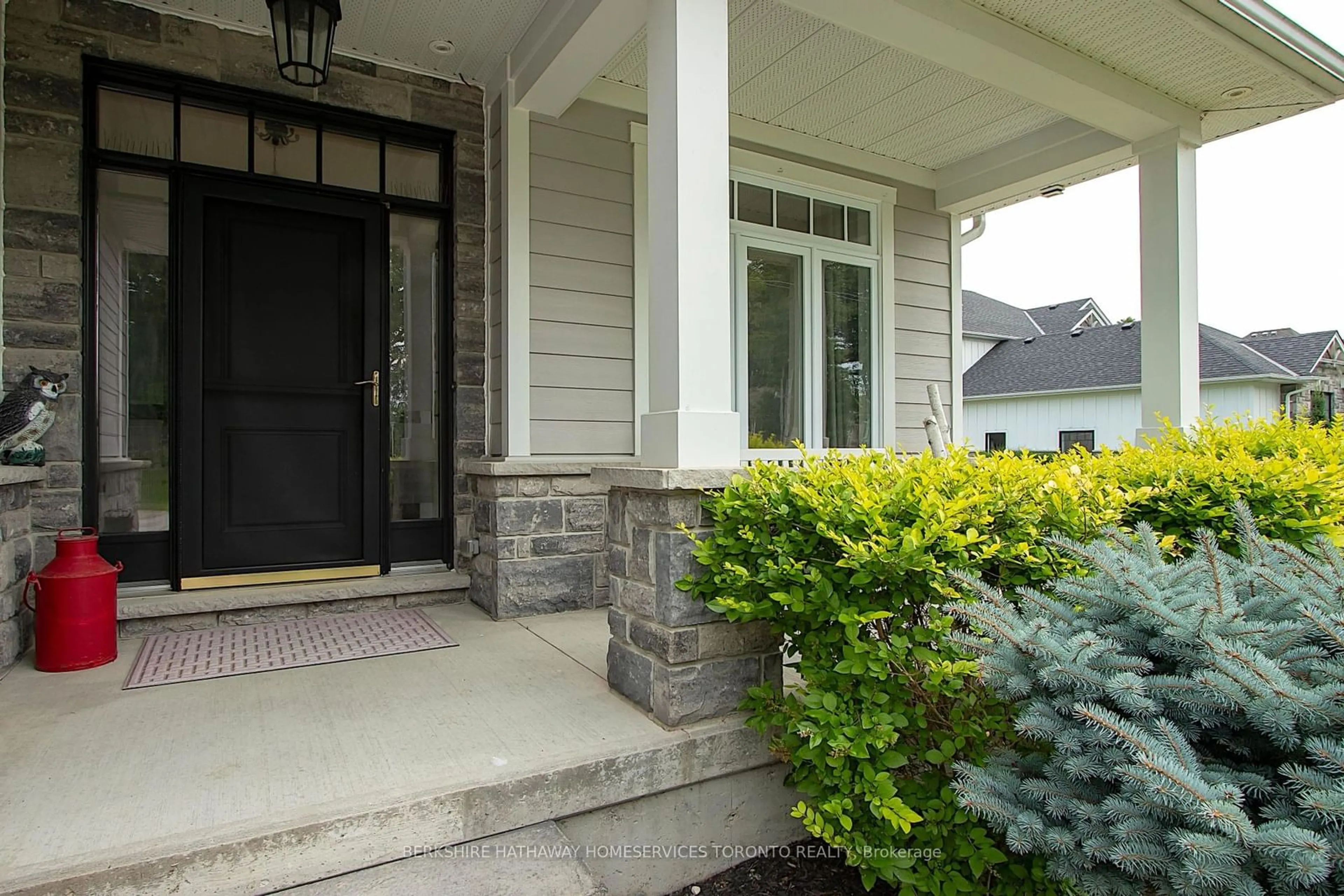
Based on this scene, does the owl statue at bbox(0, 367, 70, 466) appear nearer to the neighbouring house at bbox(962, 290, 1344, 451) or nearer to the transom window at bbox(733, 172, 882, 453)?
the transom window at bbox(733, 172, 882, 453)

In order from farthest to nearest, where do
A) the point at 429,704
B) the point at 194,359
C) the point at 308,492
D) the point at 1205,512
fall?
1. the point at 308,492
2. the point at 194,359
3. the point at 1205,512
4. the point at 429,704

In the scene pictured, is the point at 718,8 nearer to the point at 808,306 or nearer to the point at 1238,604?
the point at 1238,604

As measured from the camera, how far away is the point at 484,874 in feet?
5.31

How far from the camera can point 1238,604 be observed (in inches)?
55.7

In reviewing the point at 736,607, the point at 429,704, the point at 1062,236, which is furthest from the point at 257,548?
the point at 1062,236

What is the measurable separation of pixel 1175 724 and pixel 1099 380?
15836mm

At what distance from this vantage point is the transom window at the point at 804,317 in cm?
438

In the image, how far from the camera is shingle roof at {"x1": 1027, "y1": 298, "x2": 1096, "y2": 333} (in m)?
19.0

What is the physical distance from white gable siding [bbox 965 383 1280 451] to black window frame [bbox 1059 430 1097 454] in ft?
0.17

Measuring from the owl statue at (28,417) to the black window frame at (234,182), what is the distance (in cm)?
24

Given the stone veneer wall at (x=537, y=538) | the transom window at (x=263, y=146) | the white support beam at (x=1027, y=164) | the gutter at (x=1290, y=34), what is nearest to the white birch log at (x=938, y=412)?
the white support beam at (x=1027, y=164)

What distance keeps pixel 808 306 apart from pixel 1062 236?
36.2 m

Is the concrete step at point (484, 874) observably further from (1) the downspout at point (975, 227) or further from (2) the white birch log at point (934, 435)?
(1) the downspout at point (975, 227)


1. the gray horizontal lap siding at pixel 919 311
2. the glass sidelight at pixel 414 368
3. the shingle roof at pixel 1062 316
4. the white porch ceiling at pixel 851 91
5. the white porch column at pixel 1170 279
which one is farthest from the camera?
the shingle roof at pixel 1062 316
